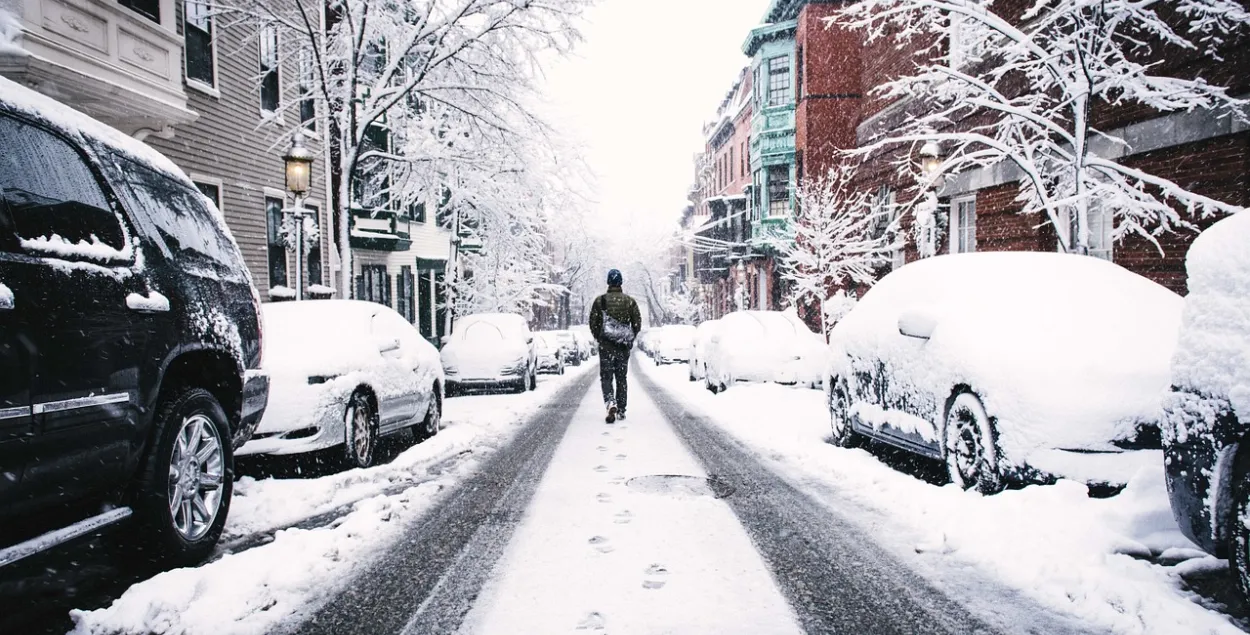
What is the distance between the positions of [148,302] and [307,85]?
14.9 m

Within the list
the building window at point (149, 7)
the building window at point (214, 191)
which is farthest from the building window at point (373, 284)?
the building window at point (149, 7)

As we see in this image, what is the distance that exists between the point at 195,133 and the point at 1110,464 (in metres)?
14.5

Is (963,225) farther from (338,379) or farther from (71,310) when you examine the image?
(71,310)

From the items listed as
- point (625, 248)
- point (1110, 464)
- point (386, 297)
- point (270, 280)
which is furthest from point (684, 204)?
point (1110, 464)

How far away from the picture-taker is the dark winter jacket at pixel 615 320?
10492 mm

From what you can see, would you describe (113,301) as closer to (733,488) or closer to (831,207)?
(733,488)

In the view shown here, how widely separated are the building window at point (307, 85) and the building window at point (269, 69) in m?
0.56

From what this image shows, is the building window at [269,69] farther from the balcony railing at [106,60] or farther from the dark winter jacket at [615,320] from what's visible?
the dark winter jacket at [615,320]

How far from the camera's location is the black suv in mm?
3102

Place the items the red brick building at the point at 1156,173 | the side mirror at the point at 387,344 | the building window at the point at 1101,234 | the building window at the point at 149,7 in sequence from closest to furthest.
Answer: the side mirror at the point at 387,344
the red brick building at the point at 1156,173
the building window at the point at 149,7
the building window at the point at 1101,234

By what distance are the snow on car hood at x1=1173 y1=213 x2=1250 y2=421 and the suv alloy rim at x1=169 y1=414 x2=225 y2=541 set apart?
187 inches

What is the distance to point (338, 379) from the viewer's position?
6.95 meters

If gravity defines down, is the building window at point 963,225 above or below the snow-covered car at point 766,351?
above

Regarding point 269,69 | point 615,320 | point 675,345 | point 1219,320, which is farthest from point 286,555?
point 675,345
